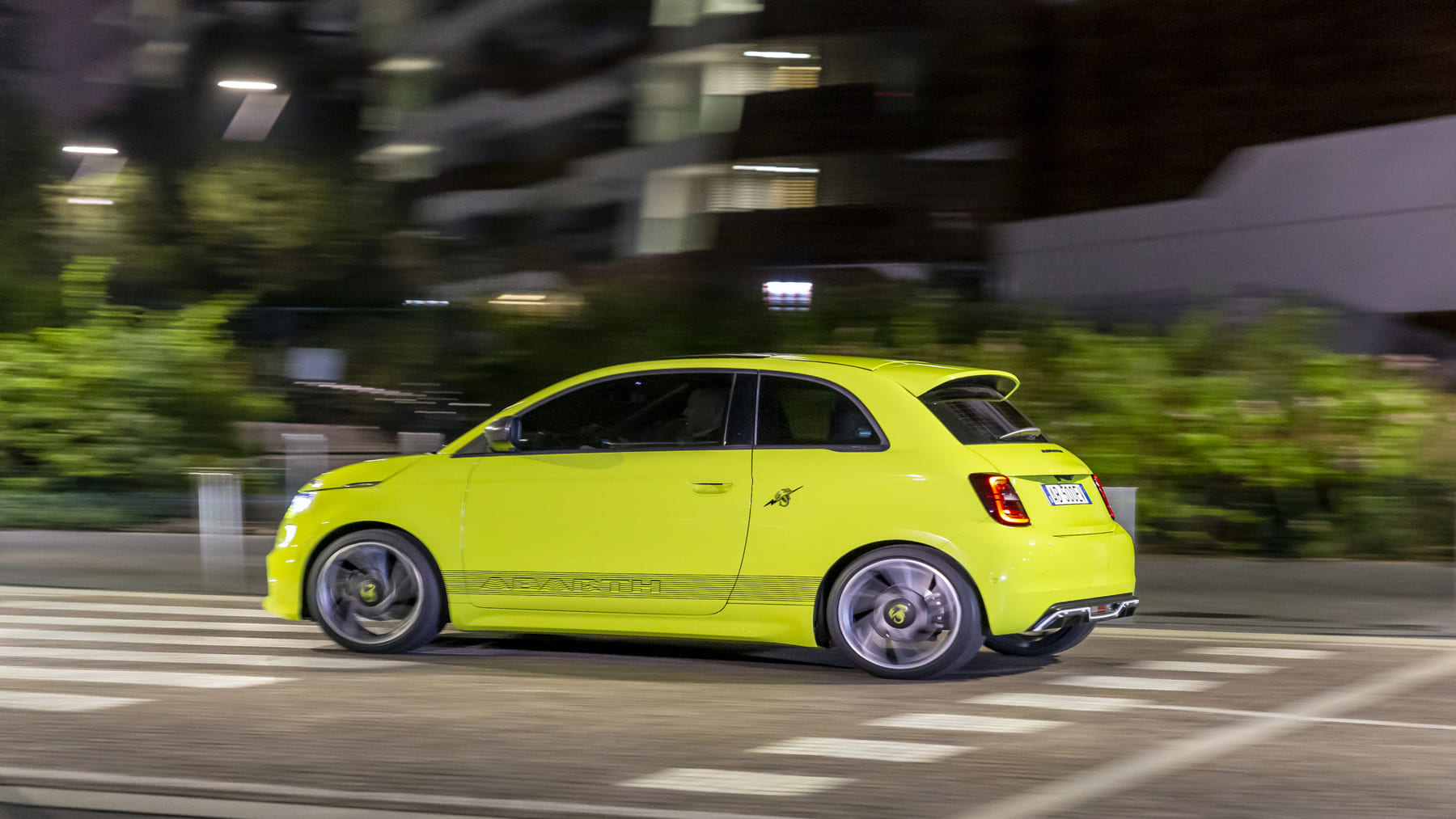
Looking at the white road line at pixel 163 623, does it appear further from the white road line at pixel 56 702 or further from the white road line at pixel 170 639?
the white road line at pixel 56 702

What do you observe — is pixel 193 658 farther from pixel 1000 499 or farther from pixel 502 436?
pixel 1000 499

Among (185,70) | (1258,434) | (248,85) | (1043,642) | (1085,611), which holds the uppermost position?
(185,70)

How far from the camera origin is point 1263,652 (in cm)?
937

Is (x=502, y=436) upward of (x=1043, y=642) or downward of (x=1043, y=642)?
upward

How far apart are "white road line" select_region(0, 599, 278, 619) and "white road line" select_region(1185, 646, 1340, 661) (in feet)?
19.4

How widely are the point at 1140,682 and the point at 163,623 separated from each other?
20.1ft

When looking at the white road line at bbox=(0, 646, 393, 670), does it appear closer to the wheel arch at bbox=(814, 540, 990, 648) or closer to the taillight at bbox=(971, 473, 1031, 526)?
the wheel arch at bbox=(814, 540, 990, 648)

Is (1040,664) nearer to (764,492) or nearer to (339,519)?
(764,492)

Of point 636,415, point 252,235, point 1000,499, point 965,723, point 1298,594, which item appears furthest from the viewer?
point 252,235

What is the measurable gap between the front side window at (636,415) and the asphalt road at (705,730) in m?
1.16

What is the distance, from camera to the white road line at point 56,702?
7395 millimetres

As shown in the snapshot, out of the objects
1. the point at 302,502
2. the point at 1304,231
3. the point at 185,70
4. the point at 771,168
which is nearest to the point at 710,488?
the point at 302,502

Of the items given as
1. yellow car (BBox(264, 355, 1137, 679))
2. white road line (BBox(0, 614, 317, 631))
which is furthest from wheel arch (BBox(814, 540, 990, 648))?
white road line (BBox(0, 614, 317, 631))

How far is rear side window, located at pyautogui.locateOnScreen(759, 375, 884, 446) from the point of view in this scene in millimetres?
8242
